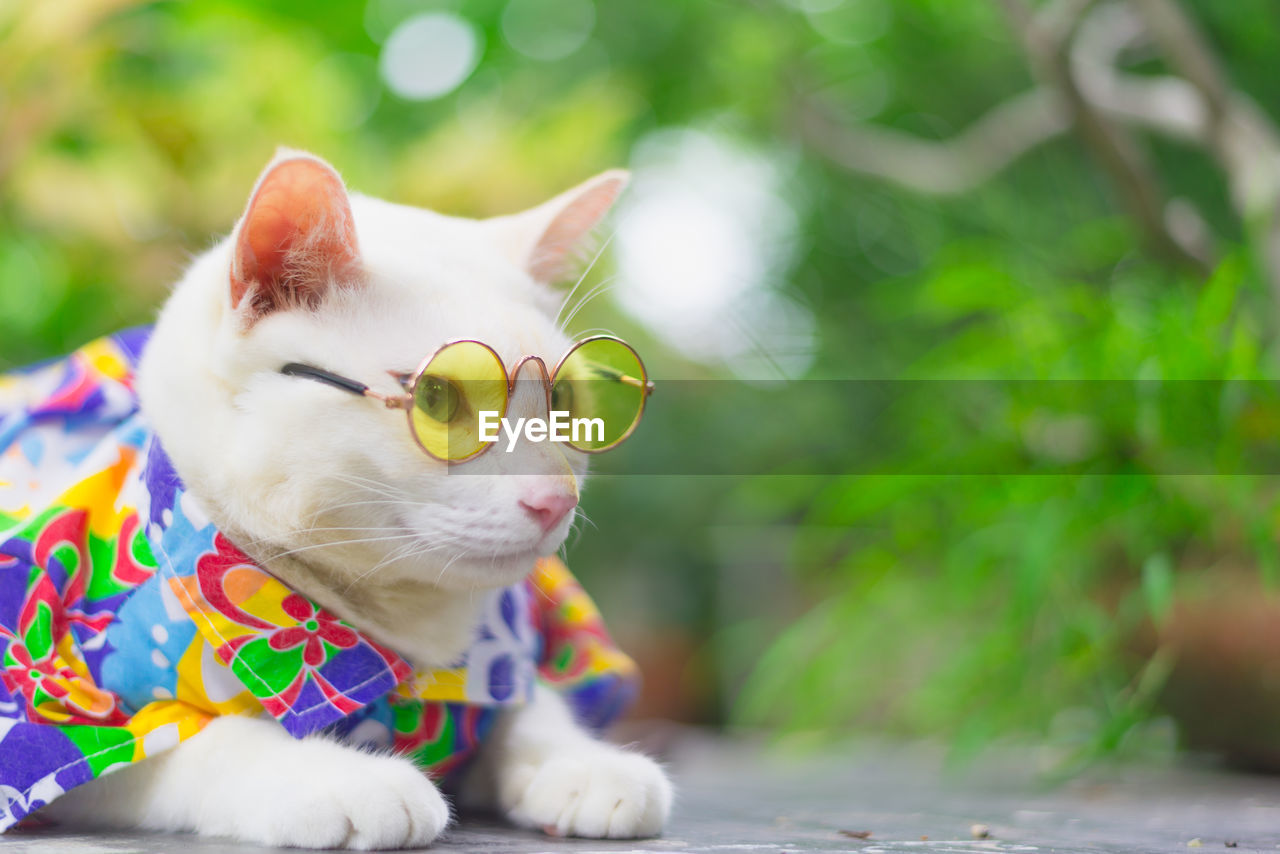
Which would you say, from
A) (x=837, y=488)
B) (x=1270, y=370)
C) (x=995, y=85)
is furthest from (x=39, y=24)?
(x=995, y=85)

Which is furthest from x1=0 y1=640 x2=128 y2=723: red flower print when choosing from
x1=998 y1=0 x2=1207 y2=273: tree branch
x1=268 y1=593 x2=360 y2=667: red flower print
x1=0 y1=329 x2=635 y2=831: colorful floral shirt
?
x1=998 y1=0 x2=1207 y2=273: tree branch

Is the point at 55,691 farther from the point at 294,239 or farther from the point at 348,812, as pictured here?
the point at 294,239

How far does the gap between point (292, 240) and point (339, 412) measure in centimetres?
13

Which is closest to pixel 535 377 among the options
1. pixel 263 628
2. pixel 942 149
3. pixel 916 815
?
pixel 263 628

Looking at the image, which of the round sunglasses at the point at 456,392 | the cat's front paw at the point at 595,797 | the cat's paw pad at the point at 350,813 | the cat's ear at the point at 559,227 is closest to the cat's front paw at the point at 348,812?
the cat's paw pad at the point at 350,813

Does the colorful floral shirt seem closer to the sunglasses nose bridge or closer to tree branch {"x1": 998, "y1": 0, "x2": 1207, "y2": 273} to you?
the sunglasses nose bridge

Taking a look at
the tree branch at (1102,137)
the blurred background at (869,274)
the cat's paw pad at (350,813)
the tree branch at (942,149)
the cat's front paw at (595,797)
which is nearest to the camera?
the cat's paw pad at (350,813)

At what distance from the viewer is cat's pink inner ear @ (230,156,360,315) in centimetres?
71

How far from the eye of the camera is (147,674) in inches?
29.0

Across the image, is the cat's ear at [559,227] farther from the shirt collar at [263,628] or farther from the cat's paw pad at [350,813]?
the cat's paw pad at [350,813]

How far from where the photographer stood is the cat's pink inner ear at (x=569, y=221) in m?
0.92

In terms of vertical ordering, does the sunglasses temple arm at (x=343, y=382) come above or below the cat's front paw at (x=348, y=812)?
above

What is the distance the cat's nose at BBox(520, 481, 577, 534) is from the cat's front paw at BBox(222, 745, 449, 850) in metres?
0.19
